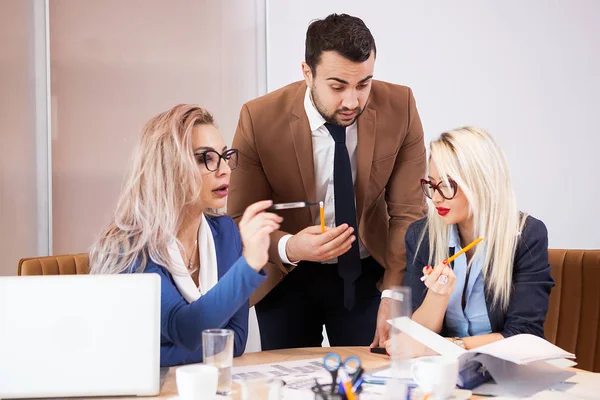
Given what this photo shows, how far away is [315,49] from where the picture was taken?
2.61 meters

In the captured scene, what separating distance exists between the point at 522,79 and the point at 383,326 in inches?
79.5

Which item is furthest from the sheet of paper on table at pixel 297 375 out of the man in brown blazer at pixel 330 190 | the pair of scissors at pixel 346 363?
the man in brown blazer at pixel 330 190

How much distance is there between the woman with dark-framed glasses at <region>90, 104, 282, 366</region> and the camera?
1.95 metres

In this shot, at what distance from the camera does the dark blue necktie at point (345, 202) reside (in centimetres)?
269

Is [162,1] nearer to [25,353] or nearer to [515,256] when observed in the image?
[515,256]

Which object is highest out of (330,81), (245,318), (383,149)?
(330,81)

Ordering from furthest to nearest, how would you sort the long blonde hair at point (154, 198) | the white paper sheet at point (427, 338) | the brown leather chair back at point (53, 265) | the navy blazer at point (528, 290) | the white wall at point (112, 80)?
1. the white wall at point (112, 80)
2. the brown leather chair back at point (53, 265)
3. the navy blazer at point (528, 290)
4. the long blonde hair at point (154, 198)
5. the white paper sheet at point (427, 338)

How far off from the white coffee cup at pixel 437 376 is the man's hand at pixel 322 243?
825 millimetres

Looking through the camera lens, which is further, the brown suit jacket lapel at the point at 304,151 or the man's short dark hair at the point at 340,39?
the brown suit jacket lapel at the point at 304,151

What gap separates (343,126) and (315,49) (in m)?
0.29

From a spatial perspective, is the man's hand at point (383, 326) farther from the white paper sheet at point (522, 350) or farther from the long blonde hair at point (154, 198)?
the long blonde hair at point (154, 198)

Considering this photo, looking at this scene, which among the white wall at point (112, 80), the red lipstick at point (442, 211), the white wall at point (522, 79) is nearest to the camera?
the red lipstick at point (442, 211)

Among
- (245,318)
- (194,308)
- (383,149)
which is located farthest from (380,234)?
(194,308)

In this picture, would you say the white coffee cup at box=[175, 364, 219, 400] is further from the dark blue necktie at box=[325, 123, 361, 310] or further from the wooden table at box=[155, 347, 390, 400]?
the dark blue necktie at box=[325, 123, 361, 310]
